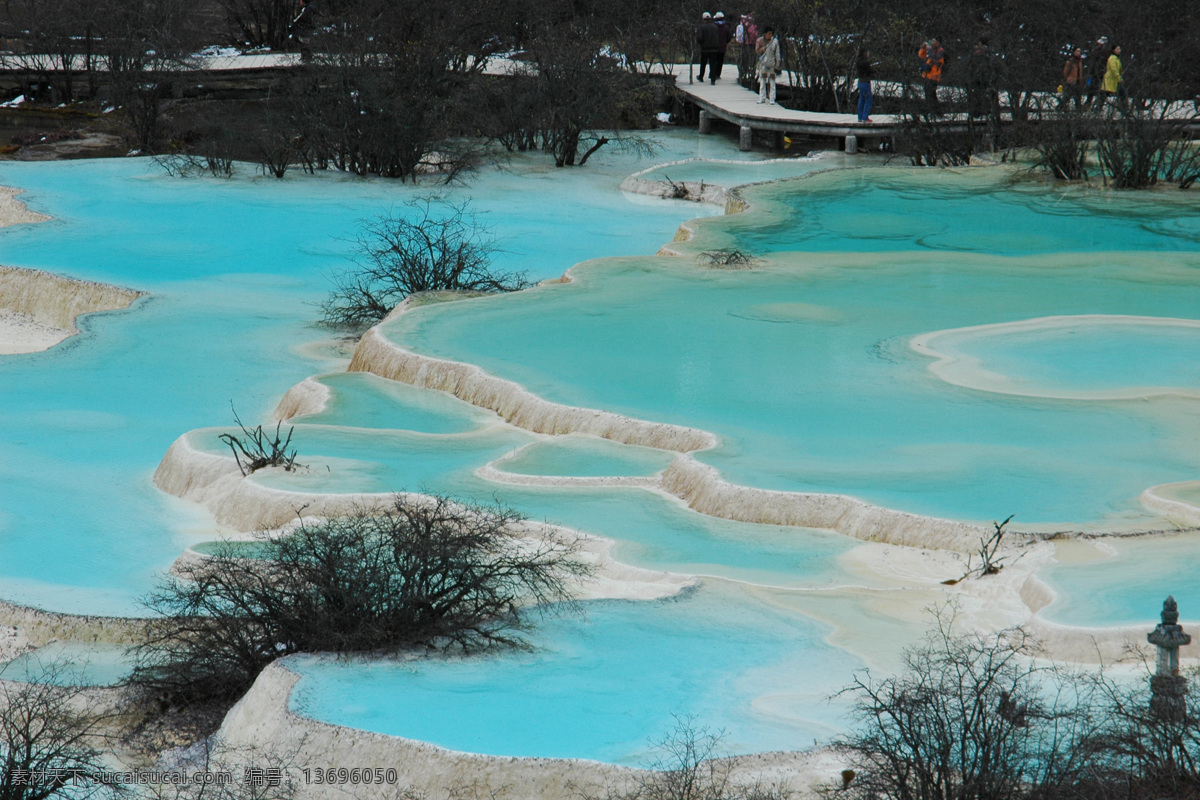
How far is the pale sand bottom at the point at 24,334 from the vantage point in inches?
576

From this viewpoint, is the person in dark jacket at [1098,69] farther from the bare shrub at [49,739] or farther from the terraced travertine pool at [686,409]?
the bare shrub at [49,739]

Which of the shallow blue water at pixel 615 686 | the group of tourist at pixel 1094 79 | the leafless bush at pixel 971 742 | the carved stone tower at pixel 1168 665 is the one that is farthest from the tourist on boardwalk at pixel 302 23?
the carved stone tower at pixel 1168 665

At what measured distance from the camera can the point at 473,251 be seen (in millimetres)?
14586

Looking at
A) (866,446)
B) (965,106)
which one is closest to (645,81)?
(965,106)

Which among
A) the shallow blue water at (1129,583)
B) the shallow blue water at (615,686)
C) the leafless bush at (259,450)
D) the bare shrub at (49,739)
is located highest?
the shallow blue water at (1129,583)

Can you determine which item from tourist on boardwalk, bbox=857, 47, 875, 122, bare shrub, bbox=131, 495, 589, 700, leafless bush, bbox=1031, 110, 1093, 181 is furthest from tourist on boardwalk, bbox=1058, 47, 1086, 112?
bare shrub, bbox=131, 495, 589, 700

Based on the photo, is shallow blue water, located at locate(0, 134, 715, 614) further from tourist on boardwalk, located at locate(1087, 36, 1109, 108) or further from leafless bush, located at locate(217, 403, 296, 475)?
tourist on boardwalk, located at locate(1087, 36, 1109, 108)

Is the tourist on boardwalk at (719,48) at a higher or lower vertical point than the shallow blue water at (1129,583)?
higher

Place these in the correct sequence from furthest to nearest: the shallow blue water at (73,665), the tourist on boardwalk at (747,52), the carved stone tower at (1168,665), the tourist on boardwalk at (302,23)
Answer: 1. the tourist on boardwalk at (302,23)
2. the tourist on boardwalk at (747,52)
3. the shallow blue water at (73,665)
4. the carved stone tower at (1168,665)

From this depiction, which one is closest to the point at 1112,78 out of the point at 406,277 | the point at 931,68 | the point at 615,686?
the point at 931,68

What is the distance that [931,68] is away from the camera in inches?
840

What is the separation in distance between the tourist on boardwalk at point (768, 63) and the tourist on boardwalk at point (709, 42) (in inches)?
53.6

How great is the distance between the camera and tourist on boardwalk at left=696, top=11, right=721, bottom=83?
25844 millimetres

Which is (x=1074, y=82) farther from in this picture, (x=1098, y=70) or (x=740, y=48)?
(x=740, y=48)
